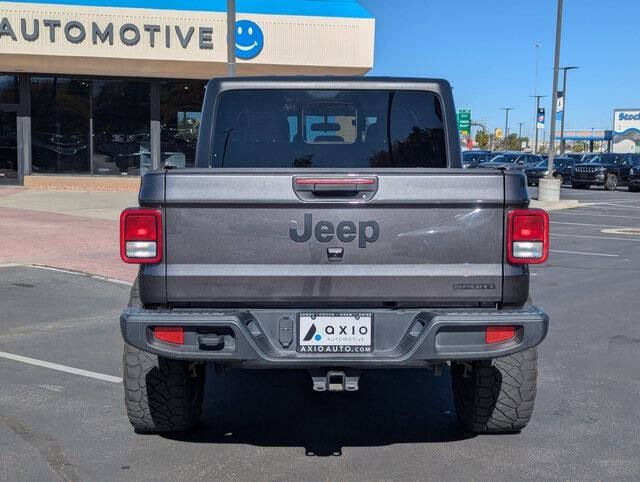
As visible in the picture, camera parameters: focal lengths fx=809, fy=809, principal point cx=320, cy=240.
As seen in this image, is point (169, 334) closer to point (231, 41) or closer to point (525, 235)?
point (525, 235)

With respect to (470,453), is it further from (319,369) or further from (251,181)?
(251,181)

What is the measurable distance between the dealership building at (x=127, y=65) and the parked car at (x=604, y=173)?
56.9 feet

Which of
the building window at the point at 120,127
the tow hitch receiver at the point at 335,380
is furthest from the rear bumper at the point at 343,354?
the building window at the point at 120,127

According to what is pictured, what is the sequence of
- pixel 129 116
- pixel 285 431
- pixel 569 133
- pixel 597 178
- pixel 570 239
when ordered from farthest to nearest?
pixel 569 133
pixel 597 178
pixel 129 116
pixel 570 239
pixel 285 431

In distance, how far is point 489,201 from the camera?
3.85 m

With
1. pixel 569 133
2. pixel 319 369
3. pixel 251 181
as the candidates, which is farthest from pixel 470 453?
pixel 569 133

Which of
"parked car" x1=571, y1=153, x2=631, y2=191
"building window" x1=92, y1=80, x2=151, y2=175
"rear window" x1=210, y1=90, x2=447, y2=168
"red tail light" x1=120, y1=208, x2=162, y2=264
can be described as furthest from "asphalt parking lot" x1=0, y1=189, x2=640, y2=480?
"parked car" x1=571, y1=153, x2=631, y2=191

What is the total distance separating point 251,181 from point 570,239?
1354 cm

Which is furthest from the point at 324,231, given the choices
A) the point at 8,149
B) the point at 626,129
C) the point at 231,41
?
the point at 626,129

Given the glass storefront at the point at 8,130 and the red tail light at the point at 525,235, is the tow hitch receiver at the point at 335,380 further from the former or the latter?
the glass storefront at the point at 8,130

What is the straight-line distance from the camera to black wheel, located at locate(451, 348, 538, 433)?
446 cm

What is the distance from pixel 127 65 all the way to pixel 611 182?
23.1 m

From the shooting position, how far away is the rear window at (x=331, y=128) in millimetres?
5277

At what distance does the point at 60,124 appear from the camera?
24500mm
